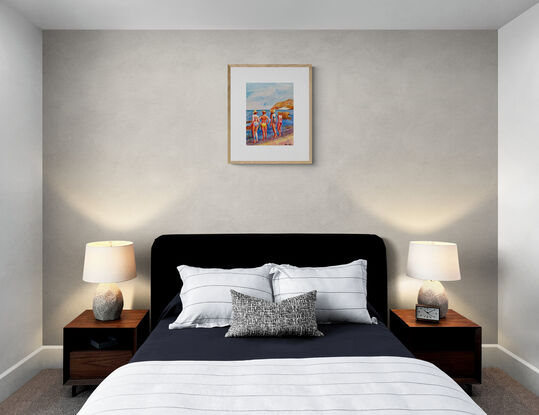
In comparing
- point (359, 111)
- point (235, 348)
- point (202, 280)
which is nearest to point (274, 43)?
point (359, 111)

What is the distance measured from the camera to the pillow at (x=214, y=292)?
2.40m

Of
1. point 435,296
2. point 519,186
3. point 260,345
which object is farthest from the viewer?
point 519,186

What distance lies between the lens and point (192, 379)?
1.62 metres

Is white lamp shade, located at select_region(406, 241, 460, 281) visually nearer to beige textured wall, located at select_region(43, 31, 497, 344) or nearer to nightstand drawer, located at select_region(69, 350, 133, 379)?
beige textured wall, located at select_region(43, 31, 497, 344)

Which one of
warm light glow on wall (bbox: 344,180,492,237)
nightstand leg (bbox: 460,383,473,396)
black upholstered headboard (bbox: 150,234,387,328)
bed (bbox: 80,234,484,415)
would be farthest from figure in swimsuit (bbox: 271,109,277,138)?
nightstand leg (bbox: 460,383,473,396)

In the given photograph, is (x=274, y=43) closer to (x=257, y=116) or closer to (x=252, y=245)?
(x=257, y=116)

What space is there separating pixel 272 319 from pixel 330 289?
0.48 metres

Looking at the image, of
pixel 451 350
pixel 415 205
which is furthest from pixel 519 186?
pixel 451 350

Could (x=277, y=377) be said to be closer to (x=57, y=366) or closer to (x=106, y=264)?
(x=106, y=264)

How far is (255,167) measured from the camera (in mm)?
3041

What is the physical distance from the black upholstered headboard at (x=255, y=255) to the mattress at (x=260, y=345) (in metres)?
0.56

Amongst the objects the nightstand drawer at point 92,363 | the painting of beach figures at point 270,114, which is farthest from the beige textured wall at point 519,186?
the nightstand drawer at point 92,363

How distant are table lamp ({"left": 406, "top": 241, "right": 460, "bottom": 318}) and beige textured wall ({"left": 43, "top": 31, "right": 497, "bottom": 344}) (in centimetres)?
33

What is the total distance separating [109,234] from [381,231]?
6.99 ft
